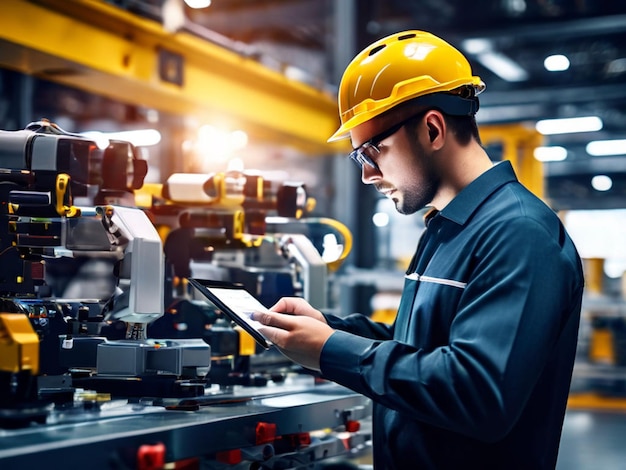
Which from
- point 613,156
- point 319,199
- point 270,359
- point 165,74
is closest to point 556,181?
point 613,156

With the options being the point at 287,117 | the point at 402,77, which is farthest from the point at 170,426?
the point at 287,117

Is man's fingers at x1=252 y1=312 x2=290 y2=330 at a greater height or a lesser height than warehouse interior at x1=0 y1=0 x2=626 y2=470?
lesser

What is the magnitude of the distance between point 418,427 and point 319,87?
17.5 feet

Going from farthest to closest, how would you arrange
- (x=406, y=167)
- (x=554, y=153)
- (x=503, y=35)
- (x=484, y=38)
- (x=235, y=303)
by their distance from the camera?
(x=554, y=153) < (x=484, y=38) < (x=503, y=35) < (x=235, y=303) < (x=406, y=167)

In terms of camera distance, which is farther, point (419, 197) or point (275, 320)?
point (419, 197)

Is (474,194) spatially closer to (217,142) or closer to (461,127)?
(461,127)

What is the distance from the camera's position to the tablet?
2.14 m

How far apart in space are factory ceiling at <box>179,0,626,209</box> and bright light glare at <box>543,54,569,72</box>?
0.49 ft

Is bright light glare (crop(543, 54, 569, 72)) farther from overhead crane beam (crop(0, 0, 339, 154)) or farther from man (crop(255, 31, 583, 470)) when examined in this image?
man (crop(255, 31, 583, 470))

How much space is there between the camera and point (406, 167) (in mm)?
2193

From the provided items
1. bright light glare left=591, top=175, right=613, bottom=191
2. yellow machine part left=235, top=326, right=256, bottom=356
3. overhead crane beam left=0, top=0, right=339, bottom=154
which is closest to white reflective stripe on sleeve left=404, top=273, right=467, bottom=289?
yellow machine part left=235, top=326, right=256, bottom=356

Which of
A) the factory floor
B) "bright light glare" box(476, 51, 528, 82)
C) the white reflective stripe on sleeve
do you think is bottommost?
the factory floor

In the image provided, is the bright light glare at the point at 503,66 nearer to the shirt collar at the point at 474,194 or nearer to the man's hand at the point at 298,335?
the shirt collar at the point at 474,194

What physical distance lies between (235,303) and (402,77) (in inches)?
31.4
